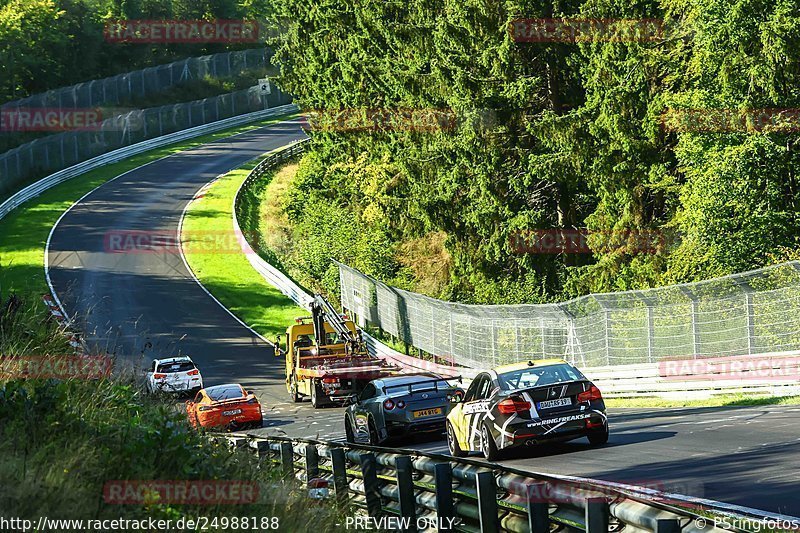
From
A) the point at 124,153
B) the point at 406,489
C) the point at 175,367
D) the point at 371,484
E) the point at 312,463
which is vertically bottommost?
the point at 175,367

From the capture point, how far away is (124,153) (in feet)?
315

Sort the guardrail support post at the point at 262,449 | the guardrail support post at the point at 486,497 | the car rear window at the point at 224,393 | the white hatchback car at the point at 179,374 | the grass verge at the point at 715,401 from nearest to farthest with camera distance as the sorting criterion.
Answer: the guardrail support post at the point at 486,497 → the guardrail support post at the point at 262,449 → the grass verge at the point at 715,401 → the car rear window at the point at 224,393 → the white hatchback car at the point at 179,374

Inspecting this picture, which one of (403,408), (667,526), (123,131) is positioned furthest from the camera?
(123,131)

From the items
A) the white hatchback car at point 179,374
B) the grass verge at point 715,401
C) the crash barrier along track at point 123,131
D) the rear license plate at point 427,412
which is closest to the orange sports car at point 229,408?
the white hatchback car at point 179,374

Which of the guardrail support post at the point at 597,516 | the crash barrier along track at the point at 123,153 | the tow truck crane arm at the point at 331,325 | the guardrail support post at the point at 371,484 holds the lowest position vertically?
the tow truck crane arm at the point at 331,325

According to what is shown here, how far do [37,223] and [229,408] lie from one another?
45.4 m

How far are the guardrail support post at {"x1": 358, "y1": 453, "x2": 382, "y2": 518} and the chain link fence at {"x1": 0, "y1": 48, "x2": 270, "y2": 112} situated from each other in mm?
78034

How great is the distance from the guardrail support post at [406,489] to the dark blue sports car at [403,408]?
10100 millimetres

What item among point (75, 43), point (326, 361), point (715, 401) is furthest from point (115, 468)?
point (75, 43)

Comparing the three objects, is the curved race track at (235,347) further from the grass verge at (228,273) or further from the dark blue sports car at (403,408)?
the grass verge at (228,273)

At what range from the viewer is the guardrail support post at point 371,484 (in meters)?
12.1

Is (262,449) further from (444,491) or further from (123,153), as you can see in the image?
(123,153)

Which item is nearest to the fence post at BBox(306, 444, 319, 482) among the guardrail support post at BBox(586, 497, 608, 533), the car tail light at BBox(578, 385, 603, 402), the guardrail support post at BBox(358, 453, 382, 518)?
the guardrail support post at BBox(358, 453, 382, 518)

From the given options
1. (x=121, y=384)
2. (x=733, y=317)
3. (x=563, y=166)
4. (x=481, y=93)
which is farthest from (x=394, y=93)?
(x=121, y=384)
